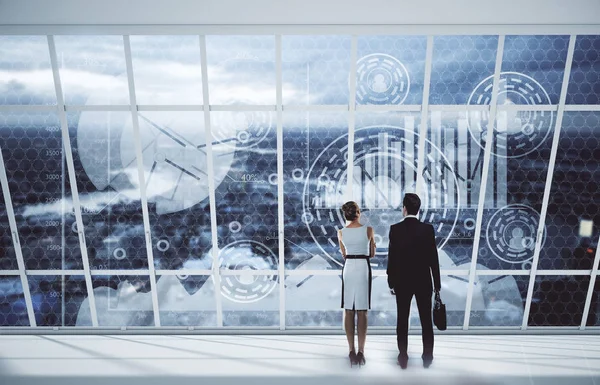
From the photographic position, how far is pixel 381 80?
5000mm

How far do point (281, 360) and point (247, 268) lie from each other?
4.34ft

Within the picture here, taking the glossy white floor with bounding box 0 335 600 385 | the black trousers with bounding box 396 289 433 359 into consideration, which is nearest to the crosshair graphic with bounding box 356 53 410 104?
the black trousers with bounding box 396 289 433 359

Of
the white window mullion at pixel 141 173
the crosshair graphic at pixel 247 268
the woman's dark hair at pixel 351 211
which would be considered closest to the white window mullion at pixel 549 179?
the woman's dark hair at pixel 351 211

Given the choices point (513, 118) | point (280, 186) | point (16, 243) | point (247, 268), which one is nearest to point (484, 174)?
point (513, 118)

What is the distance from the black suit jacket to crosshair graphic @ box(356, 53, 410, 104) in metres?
1.57

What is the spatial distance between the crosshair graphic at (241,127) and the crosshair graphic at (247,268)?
103cm

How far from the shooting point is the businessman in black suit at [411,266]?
12.9 ft

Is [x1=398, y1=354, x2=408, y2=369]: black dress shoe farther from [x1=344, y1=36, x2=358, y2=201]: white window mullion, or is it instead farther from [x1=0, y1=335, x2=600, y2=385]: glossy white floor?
[x1=344, y1=36, x2=358, y2=201]: white window mullion

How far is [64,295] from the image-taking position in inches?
214

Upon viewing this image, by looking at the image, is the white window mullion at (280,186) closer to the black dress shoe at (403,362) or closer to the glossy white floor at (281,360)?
the glossy white floor at (281,360)

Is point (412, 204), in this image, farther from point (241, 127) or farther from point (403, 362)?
point (241, 127)

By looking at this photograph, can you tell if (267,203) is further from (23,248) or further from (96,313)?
(23,248)

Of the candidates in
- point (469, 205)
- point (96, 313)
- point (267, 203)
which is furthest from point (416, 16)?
point (96, 313)

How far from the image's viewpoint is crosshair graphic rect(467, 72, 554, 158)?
5.02 m
